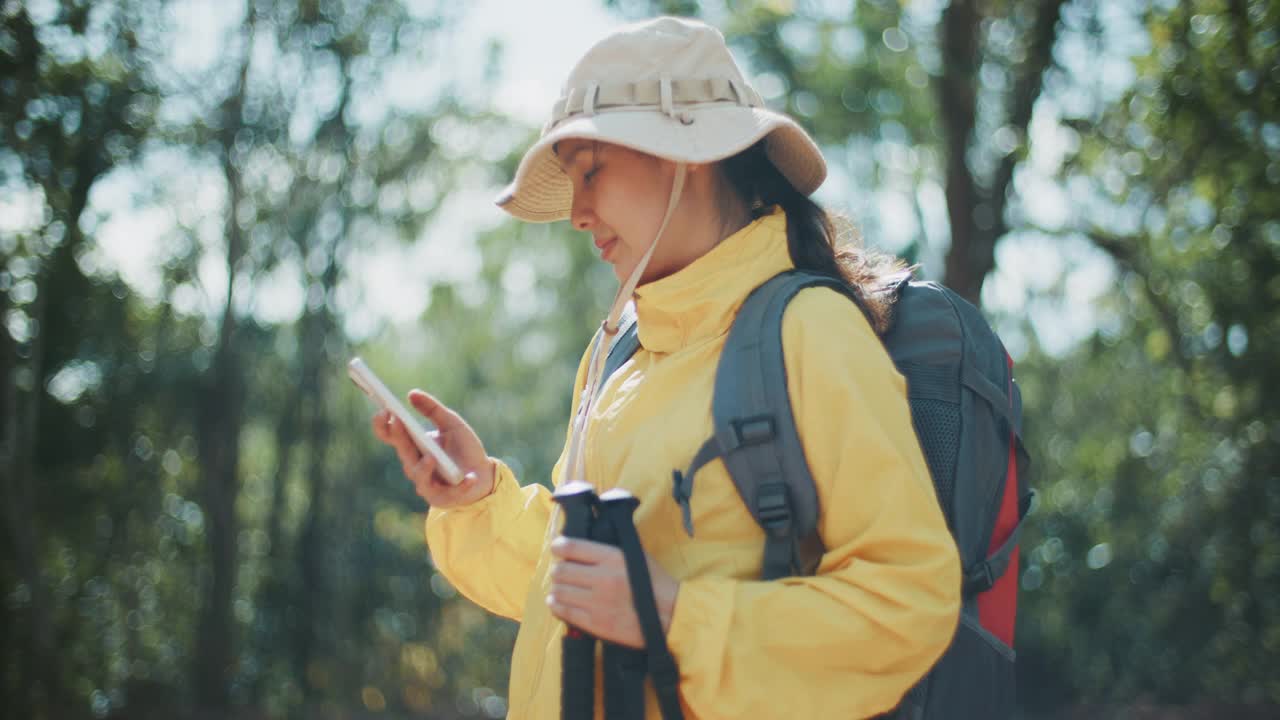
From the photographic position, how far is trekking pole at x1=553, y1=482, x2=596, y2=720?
4.26 feet

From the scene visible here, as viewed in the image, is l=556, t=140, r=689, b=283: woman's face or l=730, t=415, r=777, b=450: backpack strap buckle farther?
l=556, t=140, r=689, b=283: woman's face

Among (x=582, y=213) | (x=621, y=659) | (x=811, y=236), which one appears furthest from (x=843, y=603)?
(x=582, y=213)

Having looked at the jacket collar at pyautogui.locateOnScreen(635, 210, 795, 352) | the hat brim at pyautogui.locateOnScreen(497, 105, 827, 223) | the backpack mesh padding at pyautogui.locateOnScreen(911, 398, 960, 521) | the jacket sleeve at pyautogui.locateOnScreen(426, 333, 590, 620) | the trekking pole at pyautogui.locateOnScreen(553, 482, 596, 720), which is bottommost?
the jacket sleeve at pyautogui.locateOnScreen(426, 333, 590, 620)

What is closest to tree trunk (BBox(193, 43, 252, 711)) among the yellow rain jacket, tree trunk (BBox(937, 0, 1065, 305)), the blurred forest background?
the blurred forest background

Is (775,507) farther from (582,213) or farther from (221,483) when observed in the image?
(221,483)

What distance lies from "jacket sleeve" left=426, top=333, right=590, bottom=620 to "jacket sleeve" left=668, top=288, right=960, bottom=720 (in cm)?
55

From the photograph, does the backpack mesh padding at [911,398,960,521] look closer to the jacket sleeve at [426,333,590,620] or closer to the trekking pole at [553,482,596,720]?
the trekking pole at [553,482,596,720]

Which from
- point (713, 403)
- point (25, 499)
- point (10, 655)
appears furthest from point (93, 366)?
point (713, 403)

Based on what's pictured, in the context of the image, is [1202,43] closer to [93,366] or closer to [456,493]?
[456,493]

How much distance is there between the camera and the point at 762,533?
1358 millimetres

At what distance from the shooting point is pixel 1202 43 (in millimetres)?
5523

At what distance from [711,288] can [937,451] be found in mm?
388

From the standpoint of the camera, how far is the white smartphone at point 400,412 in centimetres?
150

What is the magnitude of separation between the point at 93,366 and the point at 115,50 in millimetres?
2213
